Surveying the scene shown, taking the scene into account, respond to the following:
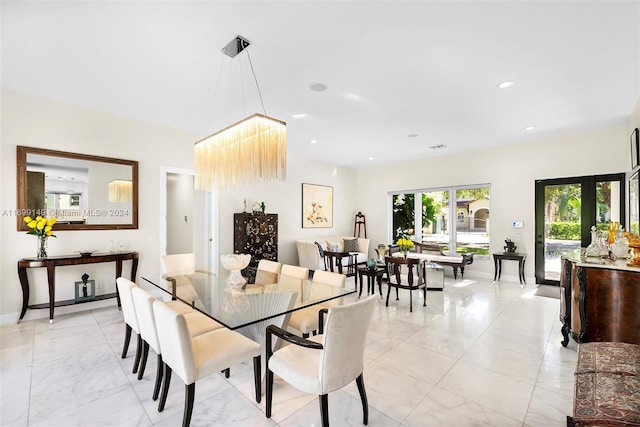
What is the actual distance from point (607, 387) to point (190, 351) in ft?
7.37

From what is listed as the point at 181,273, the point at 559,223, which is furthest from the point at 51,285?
the point at 559,223

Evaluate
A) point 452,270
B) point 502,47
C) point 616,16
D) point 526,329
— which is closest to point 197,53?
point 502,47

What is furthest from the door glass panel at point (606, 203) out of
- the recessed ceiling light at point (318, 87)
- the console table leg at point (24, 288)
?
the console table leg at point (24, 288)

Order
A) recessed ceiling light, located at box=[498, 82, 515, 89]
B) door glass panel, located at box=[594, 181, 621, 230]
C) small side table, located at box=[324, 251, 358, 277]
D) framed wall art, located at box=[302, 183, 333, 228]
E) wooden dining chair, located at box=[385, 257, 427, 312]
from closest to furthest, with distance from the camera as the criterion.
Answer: recessed ceiling light, located at box=[498, 82, 515, 89] < wooden dining chair, located at box=[385, 257, 427, 312] < door glass panel, located at box=[594, 181, 621, 230] < small side table, located at box=[324, 251, 358, 277] < framed wall art, located at box=[302, 183, 333, 228]

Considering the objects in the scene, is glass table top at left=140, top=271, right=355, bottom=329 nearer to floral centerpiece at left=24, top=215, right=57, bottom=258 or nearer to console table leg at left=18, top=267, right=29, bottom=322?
floral centerpiece at left=24, top=215, right=57, bottom=258

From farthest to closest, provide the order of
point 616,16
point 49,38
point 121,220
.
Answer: point 121,220 → point 49,38 → point 616,16

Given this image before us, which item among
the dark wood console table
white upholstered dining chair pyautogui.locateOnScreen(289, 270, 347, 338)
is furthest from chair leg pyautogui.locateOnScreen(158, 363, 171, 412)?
the dark wood console table

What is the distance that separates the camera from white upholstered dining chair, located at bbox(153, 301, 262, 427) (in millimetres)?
1671

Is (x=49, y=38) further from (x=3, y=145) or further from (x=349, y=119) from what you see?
(x=349, y=119)

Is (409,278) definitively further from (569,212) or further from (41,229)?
(41,229)

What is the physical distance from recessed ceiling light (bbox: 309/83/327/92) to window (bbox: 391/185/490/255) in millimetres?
4638

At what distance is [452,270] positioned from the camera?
6887 millimetres

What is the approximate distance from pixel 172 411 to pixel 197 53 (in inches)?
117

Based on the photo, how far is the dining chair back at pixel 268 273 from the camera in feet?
9.96
